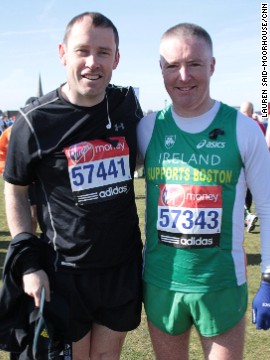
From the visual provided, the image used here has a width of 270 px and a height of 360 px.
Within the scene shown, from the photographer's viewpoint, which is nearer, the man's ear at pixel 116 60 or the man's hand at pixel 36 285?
the man's hand at pixel 36 285

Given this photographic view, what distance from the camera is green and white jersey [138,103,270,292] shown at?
6.47 ft

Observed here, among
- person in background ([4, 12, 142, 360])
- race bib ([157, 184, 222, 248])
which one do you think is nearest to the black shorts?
person in background ([4, 12, 142, 360])

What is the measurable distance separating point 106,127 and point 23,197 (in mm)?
520

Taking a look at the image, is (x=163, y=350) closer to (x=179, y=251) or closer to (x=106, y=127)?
(x=179, y=251)

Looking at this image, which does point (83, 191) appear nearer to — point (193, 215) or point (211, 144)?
point (193, 215)

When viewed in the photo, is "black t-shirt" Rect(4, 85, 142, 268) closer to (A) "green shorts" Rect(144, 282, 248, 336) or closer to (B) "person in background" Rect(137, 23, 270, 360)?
(B) "person in background" Rect(137, 23, 270, 360)

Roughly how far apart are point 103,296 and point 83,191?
53 cm

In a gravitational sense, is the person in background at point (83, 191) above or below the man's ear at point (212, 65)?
below

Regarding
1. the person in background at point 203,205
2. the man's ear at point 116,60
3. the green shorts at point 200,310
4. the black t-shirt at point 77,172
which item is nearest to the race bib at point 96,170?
the black t-shirt at point 77,172

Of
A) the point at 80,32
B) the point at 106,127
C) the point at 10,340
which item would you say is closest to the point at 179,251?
the point at 106,127

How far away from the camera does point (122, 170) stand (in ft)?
6.95

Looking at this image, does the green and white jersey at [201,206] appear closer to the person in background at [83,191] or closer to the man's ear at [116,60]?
the person in background at [83,191]

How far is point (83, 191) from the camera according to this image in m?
2.04

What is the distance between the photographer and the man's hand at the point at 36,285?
198 cm
